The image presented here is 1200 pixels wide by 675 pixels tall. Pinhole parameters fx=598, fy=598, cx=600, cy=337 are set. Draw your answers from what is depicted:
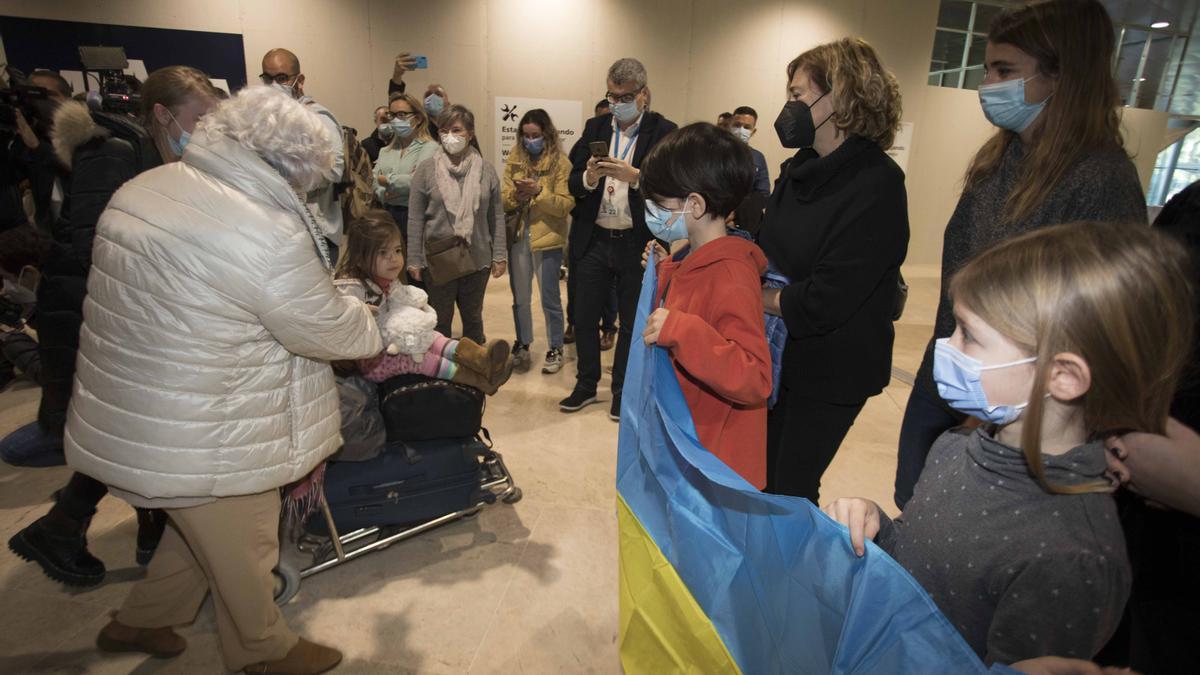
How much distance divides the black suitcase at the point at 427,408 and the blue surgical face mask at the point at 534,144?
2189 millimetres

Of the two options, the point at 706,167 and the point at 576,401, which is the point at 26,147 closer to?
the point at 576,401

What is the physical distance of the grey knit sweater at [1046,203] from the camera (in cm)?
131

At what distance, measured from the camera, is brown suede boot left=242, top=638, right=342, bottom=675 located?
1.72 meters

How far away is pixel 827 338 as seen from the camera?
170 centimetres

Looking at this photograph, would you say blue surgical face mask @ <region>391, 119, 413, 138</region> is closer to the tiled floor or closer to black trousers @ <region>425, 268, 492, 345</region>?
black trousers @ <region>425, 268, 492, 345</region>

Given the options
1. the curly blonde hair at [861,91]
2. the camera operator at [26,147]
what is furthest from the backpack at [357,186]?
the curly blonde hair at [861,91]

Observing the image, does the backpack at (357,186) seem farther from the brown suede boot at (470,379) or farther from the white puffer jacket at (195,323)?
the white puffer jacket at (195,323)

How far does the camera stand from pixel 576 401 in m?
3.68

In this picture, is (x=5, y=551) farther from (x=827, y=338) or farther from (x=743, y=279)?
(x=827, y=338)

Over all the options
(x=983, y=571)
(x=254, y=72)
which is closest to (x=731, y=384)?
Result: (x=983, y=571)

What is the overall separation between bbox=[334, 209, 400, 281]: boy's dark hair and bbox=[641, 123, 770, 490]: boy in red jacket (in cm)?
120

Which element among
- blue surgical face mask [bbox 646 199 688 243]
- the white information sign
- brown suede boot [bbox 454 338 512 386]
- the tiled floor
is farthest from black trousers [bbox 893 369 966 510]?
the white information sign

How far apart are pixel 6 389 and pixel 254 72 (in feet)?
14.1

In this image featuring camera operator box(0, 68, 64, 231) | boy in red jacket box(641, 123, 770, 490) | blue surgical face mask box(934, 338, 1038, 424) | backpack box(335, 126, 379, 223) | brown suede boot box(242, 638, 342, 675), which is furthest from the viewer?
backpack box(335, 126, 379, 223)
